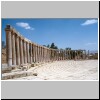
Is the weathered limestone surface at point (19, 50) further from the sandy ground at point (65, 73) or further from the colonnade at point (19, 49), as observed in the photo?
the sandy ground at point (65, 73)

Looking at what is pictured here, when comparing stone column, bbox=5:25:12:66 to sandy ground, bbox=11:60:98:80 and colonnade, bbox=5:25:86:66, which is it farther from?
sandy ground, bbox=11:60:98:80

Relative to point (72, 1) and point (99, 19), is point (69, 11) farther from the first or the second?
point (99, 19)

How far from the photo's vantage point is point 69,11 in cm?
Result: 757

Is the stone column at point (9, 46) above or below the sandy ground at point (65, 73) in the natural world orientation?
above

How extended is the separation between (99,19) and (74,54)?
21907 mm

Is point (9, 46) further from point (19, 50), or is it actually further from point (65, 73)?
point (65, 73)

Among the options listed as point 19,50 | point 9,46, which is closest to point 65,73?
point 9,46

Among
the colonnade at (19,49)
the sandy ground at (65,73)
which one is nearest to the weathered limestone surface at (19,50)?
the colonnade at (19,49)

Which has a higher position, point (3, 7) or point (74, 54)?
point (3, 7)

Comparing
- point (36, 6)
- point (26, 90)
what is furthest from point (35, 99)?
point (36, 6)

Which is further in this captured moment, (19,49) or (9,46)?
(19,49)

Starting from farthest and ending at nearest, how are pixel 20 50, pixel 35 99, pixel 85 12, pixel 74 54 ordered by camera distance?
pixel 74 54
pixel 20 50
pixel 85 12
pixel 35 99

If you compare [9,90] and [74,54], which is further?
[74,54]

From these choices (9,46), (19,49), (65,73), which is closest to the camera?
(9,46)
